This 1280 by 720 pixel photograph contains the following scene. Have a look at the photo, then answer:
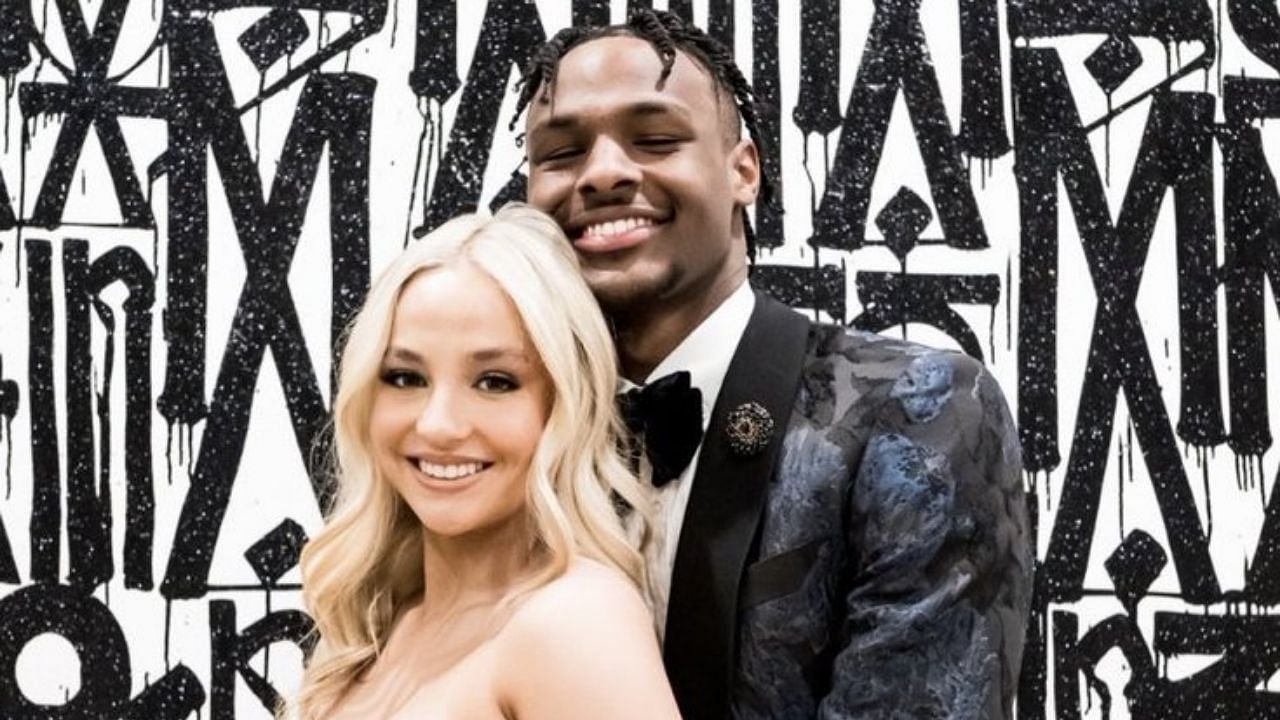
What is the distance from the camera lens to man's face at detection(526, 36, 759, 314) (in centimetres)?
183

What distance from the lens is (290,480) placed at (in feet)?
8.45

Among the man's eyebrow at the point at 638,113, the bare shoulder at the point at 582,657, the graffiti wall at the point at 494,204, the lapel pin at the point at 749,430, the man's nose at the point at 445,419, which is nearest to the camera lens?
the bare shoulder at the point at 582,657

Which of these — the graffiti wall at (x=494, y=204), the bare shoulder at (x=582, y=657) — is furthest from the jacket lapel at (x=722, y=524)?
the graffiti wall at (x=494, y=204)

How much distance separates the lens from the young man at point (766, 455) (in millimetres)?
1662

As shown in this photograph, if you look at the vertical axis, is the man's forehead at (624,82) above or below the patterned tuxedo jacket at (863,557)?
above

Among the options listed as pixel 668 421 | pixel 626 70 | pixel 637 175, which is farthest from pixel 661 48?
pixel 668 421

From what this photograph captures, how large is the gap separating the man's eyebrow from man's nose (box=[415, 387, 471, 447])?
0.39 meters

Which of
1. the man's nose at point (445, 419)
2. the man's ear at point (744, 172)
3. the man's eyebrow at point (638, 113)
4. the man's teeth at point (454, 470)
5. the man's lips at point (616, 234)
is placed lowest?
the man's teeth at point (454, 470)

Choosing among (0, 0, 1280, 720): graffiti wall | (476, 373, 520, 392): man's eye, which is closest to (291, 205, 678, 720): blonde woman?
(476, 373, 520, 392): man's eye

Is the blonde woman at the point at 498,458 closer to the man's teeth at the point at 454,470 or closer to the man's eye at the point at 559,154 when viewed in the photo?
the man's teeth at the point at 454,470

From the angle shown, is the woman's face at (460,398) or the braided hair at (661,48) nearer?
the woman's face at (460,398)

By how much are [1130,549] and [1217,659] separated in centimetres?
22

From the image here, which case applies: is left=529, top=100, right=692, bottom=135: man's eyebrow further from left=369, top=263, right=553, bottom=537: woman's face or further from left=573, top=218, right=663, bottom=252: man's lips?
left=369, top=263, right=553, bottom=537: woman's face

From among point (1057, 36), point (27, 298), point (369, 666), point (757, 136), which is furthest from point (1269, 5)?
point (27, 298)
